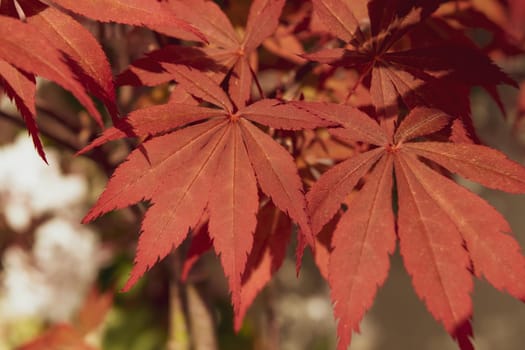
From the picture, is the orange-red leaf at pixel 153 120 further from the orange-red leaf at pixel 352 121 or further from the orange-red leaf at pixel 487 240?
the orange-red leaf at pixel 487 240

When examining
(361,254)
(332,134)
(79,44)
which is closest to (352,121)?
(332,134)

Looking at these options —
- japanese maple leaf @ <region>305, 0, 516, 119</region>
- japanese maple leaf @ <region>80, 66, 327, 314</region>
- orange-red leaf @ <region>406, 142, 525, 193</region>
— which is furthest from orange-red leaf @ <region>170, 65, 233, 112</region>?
orange-red leaf @ <region>406, 142, 525, 193</region>

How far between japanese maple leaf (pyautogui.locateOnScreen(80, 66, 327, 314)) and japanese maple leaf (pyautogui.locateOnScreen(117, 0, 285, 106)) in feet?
0.11

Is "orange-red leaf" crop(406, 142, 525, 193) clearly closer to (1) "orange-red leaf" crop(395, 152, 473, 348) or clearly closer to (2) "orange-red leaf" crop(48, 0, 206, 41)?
(1) "orange-red leaf" crop(395, 152, 473, 348)

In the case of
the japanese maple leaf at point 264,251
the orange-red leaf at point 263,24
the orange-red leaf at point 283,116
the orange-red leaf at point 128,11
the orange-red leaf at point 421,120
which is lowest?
the japanese maple leaf at point 264,251

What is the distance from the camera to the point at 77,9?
46cm

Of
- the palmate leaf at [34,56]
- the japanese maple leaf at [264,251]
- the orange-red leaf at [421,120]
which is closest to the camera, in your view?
the palmate leaf at [34,56]

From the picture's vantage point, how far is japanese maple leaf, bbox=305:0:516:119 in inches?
20.8

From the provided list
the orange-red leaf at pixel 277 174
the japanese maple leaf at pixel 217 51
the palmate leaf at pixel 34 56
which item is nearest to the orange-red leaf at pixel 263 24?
the japanese maple leaf at pixel 217 51

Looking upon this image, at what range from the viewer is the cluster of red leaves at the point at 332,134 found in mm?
461

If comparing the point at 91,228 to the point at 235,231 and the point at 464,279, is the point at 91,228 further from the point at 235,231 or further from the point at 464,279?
the point at 464,279

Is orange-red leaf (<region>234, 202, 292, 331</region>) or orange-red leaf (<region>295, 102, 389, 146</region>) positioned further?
orange-red leaf (<region>234, 202, 292, 331</region>)

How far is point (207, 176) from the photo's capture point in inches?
20.1

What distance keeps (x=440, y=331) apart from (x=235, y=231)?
1507mm
